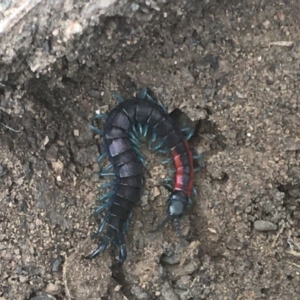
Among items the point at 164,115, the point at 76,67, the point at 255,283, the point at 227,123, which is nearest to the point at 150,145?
the point at 164,115

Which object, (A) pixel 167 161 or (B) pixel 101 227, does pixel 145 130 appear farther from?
(B) pixel 101 227

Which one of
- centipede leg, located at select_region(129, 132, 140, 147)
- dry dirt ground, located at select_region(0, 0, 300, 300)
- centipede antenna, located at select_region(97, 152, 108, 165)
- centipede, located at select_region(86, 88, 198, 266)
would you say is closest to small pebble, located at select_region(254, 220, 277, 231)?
dry dirt ground, located at select_region(0, 0, 300, 300)

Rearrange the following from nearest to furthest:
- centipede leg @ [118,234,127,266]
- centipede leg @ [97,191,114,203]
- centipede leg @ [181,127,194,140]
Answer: centipede leg @ [118,234,127,266], centipede leg @ [97,191,114,203], centipede leg @ [181,127,194,140]

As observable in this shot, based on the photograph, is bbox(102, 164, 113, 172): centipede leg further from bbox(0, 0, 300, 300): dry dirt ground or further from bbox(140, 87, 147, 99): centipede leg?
A: bbox(140, 87, 147, 99): centipede leg

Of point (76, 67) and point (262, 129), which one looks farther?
point (262, 129)

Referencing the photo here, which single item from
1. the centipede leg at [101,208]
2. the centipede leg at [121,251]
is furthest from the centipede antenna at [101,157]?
the centipede leg at [121,251]

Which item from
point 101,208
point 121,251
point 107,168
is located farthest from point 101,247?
point 107,168

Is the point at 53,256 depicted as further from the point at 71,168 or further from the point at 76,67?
the point at 76,67
